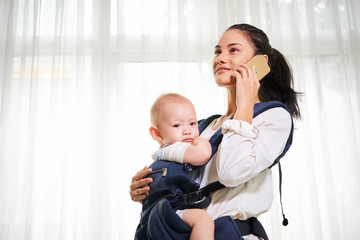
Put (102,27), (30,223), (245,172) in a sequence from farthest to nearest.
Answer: (102,27)
(30,223)
(245,172)

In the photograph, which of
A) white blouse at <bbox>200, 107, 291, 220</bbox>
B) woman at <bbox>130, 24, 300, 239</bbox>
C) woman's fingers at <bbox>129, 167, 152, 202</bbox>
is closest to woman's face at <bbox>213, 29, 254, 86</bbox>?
woman at <bbox>130, 24, 300, 239</bbox>

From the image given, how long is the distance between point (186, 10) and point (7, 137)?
1.61 m

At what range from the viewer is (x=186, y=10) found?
2848mm

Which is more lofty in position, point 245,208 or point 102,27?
point 102,27

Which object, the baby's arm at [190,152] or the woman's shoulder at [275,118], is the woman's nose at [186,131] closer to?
the baby's arm at [190,152]

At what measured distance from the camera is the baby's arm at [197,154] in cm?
120

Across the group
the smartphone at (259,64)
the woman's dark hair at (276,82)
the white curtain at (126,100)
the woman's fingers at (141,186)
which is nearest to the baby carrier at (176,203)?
the woman's fingers at (141,186)

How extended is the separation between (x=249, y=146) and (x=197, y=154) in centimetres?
17

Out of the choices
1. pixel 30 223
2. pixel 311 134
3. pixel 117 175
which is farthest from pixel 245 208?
pixel 30 223

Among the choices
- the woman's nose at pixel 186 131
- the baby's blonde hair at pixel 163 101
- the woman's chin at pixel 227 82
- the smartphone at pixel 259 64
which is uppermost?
the smartphone at pixel 259 64

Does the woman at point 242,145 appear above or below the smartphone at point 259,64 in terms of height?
below

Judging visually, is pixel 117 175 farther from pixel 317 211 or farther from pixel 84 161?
pixel 317 211

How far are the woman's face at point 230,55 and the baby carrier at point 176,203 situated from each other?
7.4 inches

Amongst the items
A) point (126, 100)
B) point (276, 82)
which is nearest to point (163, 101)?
point (276, 82)
